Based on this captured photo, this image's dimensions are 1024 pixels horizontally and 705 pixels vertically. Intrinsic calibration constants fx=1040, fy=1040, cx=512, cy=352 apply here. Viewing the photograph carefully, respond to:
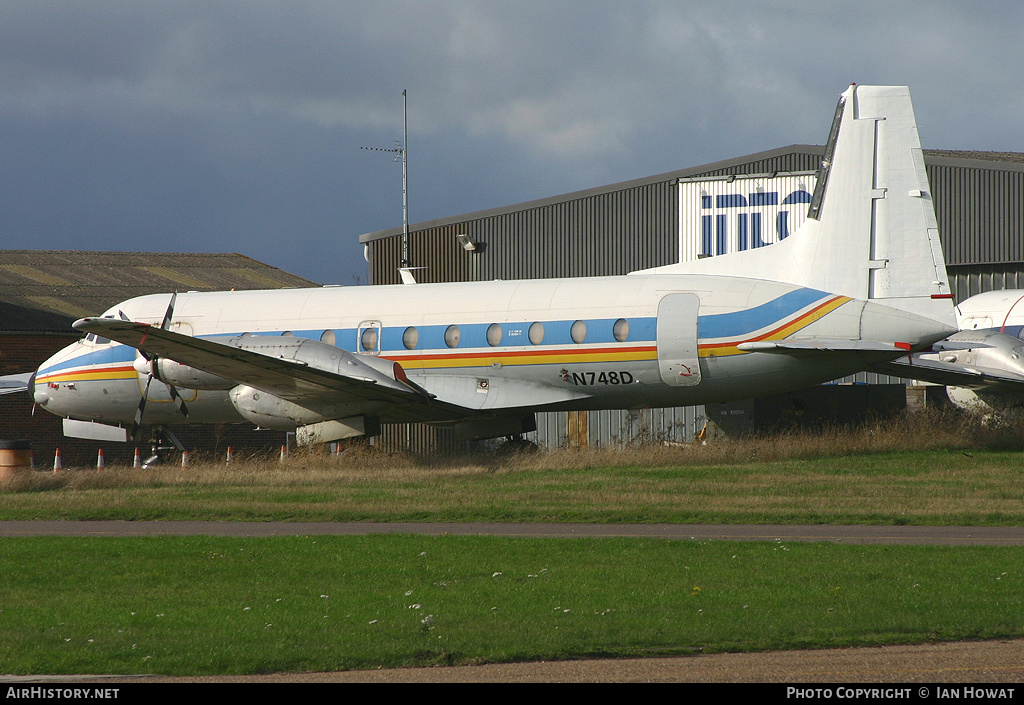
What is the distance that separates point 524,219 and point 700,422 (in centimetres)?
1022

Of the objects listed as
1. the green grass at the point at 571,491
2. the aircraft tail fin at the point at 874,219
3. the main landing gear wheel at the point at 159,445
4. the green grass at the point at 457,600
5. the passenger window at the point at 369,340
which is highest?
the aircraft tail fin at the point at 874,219

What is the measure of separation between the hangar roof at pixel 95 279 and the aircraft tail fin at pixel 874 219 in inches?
934

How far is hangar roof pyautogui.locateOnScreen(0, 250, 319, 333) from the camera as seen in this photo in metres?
34.2

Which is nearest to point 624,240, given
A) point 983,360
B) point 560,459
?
point 983,360

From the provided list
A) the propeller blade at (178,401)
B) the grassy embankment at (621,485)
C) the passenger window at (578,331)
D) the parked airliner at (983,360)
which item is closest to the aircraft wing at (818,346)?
the grassy embankment at (621,485)

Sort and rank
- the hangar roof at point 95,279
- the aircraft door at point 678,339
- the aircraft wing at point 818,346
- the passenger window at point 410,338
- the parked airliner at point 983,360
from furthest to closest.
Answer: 1. the hangar roof at point 95,279
2. the parked airliner at point 983,360
3. the passenger window at point 410,338
4. the aircraft door at point 678,339
5. the aircraft wing at point 818,346

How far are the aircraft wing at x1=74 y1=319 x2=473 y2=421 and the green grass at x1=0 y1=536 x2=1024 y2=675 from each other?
20.8 feet

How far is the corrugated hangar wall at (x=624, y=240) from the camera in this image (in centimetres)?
3133

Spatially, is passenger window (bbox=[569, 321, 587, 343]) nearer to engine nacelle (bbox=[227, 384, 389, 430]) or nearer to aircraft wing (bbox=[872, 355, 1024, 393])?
engine nacelle (bbox=[227, 384, 389, 430])

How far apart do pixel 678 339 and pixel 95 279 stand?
28.9m

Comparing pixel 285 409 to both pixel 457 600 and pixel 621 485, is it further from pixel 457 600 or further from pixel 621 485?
pixel 457 600

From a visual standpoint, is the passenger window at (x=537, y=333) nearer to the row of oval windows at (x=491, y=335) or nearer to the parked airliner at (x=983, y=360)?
the row of oval windows at (x=491, y=335)

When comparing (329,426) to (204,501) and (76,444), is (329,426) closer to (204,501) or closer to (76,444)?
(204,501)

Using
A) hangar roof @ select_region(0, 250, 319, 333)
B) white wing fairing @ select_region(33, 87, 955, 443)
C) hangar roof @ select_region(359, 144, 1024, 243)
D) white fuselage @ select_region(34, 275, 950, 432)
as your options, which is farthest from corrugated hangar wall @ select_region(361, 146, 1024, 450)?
white wing fairing @ select_region(33, 87, 955, 443)
